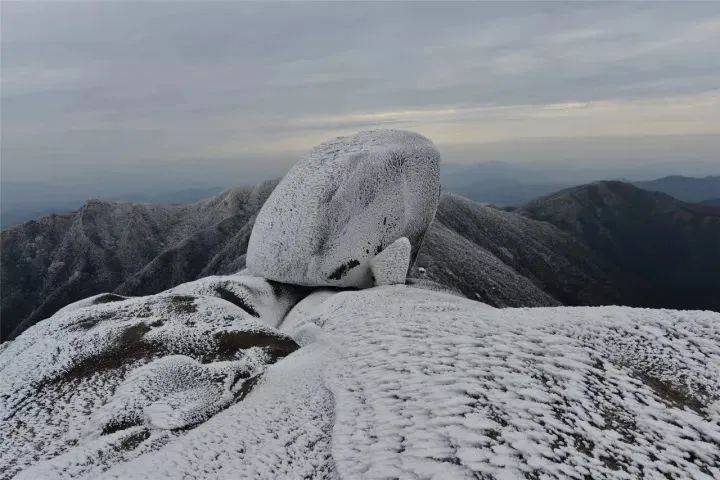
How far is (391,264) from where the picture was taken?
1425 inches

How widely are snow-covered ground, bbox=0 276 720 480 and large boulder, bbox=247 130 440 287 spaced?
14072 millimetres

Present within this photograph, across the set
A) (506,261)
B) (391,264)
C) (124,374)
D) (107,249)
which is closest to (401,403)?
(124,374)

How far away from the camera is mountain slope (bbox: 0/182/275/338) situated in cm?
12456

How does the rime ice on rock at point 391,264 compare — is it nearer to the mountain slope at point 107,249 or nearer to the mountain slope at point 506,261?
the mountain slope at point 506,261

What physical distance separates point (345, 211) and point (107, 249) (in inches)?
5403

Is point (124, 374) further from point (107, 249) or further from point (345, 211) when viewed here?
point (107, 249)

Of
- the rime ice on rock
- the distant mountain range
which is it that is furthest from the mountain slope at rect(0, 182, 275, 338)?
the rime ice on rock

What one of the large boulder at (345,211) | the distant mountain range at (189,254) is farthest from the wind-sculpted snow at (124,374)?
the distant mountain range at (189,254)

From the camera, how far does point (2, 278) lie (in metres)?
138

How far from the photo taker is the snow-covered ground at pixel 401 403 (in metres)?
9.96

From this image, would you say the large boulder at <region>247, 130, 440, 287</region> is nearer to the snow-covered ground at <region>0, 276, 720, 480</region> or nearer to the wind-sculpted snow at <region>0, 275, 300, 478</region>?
the wind-sculpted snow at <region>0, 275, 300, 478</region>

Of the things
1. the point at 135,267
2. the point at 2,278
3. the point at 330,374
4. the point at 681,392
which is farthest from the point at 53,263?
the point at 681,392

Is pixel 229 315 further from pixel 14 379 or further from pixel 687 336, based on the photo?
pixel 687 336

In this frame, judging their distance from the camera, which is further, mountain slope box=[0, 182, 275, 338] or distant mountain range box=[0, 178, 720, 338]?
mountain slope box=[0, 182, 275, 338]
